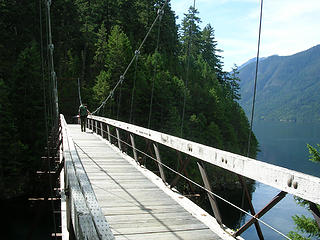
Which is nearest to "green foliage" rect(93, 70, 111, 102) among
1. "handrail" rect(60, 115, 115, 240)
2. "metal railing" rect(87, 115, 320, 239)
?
"metal railing" rect(87, 115, 320, 239)

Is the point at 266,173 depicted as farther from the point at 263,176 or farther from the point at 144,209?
the point at 144,209

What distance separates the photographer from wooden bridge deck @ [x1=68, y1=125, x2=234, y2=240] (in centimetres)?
276

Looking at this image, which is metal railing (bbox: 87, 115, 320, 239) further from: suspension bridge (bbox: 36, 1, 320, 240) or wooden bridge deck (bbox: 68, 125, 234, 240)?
wooden bridge deck (bbox: 68, 125, 234, 240)

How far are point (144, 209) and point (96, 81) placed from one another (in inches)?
1316

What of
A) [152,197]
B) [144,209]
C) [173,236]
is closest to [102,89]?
[152,197]

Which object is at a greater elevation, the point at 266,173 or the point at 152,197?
the point at 266,173

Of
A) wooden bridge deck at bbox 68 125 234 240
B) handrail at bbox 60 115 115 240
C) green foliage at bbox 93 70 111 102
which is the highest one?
green foliage at bbox 93 70 111 102

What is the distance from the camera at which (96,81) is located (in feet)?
117

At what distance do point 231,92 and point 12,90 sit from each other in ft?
148

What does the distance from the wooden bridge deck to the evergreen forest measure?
13968 mm

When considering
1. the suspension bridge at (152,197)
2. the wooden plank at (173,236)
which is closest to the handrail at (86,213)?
the suspension bridge at (152,197)

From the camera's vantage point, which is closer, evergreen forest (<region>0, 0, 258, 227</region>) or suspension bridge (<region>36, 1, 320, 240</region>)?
suspension bridge (<region>36, 1, 320, 240</region>)

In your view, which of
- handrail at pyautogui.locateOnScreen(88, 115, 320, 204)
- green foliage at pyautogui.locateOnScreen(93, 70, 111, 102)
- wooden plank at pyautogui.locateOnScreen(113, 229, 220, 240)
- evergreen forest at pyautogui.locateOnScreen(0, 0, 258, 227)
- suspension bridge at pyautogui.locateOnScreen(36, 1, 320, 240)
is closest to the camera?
suspension bridge at pyautogui.locateOnScreen(36, 1, 320, 240)

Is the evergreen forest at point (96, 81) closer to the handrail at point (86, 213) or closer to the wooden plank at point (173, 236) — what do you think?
the wooden plank at point (173, 236)
